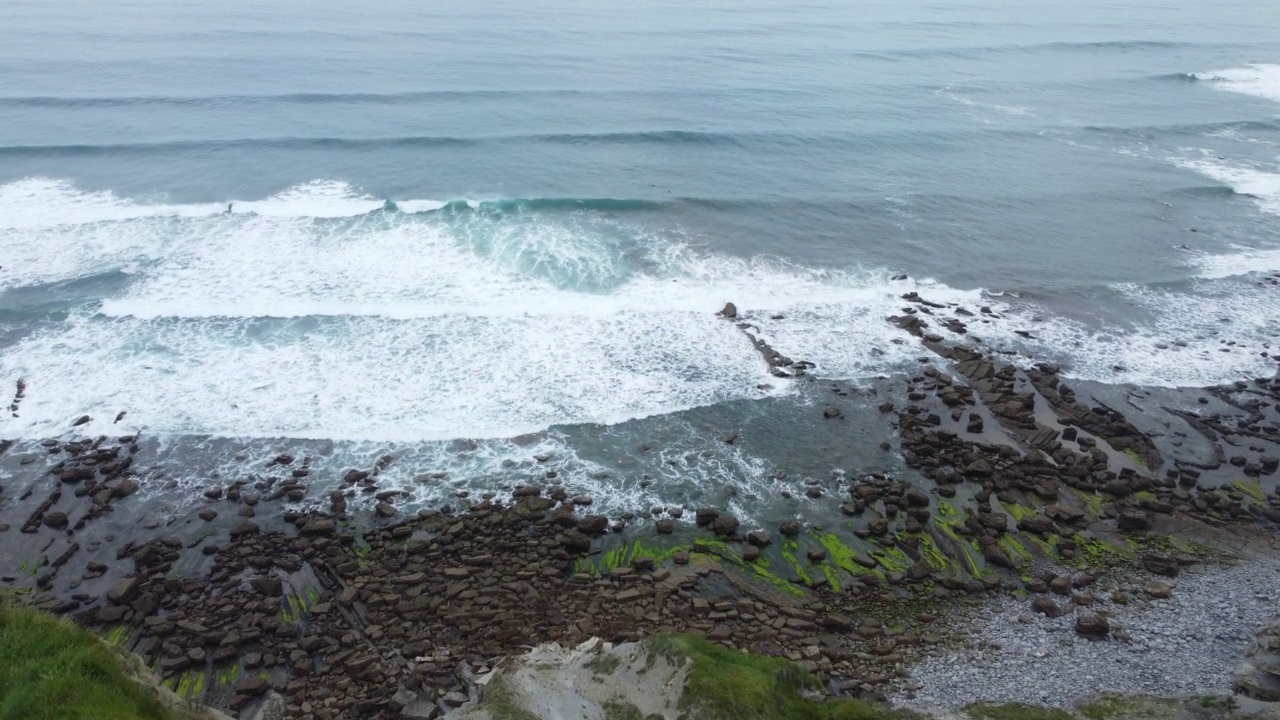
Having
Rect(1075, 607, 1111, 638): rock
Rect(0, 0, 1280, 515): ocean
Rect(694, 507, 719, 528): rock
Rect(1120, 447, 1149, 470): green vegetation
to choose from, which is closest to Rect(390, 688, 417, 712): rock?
Rect(0, 0, 1280, 515): ocean

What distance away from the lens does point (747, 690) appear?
11516 mm

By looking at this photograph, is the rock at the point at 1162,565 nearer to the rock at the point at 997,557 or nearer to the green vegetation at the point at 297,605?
the rock at the point at 997,557

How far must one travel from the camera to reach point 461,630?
15.8m

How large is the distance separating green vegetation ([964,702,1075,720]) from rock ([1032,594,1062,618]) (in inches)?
121

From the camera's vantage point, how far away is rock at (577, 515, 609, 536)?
18.5 meters

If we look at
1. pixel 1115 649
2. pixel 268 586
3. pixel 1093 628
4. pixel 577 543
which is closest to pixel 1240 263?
pixel 1093 628

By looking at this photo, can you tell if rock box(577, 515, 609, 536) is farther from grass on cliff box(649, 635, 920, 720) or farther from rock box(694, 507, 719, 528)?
grass on cliff box(649, 635, 920, 720)

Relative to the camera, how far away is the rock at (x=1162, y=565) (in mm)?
17297

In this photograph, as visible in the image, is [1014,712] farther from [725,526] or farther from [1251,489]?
[1251,489]

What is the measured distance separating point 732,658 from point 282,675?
888cm

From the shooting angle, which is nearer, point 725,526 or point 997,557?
point 997,557

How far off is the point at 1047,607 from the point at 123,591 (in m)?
19.9

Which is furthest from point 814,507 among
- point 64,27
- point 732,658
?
point 64,27

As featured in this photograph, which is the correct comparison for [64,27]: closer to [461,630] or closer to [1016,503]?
[461,630]
